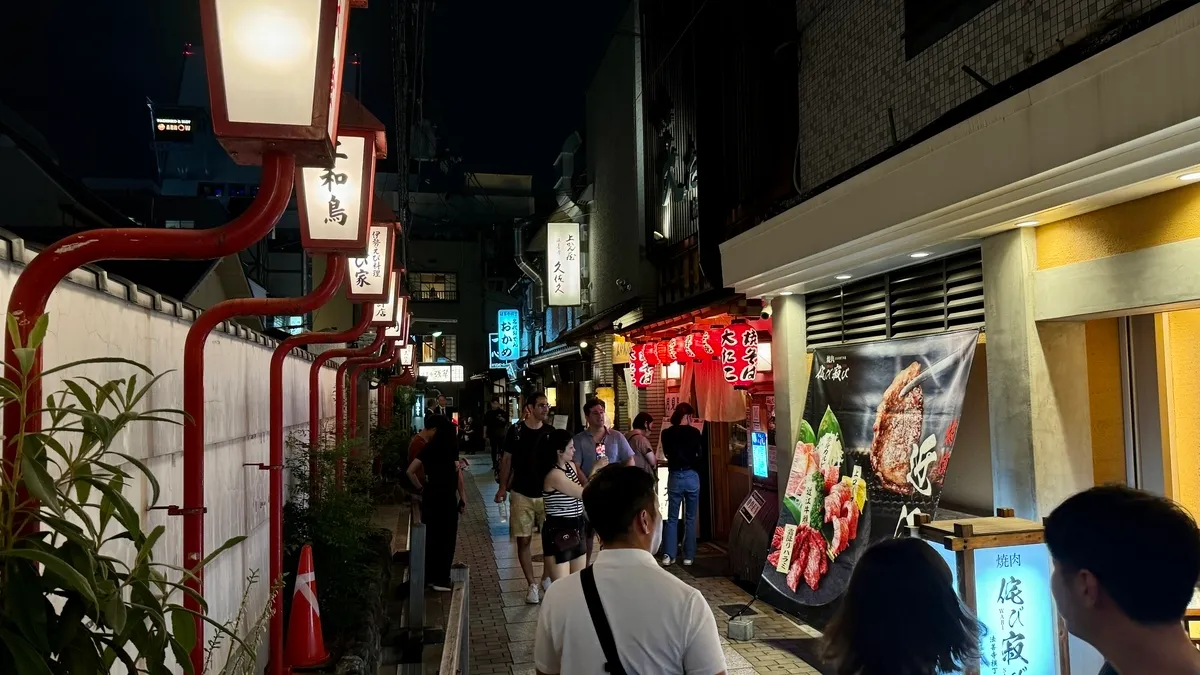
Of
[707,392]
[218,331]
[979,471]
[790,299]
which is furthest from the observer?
[707,392]

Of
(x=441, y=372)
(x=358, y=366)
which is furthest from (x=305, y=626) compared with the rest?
(x=441, y=372)

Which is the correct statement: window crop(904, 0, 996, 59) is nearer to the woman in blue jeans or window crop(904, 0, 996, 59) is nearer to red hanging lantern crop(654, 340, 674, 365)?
the woman in blue jeans

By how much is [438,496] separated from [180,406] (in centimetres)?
658

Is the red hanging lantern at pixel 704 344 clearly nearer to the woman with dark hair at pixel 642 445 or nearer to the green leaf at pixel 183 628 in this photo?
the woman with dark hair at pixel 642 445

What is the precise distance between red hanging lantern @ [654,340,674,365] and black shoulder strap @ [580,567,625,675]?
11078 millimetres

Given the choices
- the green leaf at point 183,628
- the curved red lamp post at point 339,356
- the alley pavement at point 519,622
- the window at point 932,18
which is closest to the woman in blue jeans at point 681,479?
the alley pavement at point 519,622

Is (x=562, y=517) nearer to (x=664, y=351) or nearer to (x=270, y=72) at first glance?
(x=664, y=351)

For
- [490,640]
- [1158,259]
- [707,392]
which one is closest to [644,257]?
[707,392]

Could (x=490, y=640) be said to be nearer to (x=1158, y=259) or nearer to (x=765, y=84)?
(x=1158, y=259)

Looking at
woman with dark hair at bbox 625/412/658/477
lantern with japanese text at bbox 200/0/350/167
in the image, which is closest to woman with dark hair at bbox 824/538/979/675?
lantern with japanese text at bbox 200/0/350/167

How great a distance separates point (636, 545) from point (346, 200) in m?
4.33

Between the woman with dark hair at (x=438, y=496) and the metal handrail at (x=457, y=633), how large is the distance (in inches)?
183

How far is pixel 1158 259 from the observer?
4984mm

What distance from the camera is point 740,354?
11141 mm
